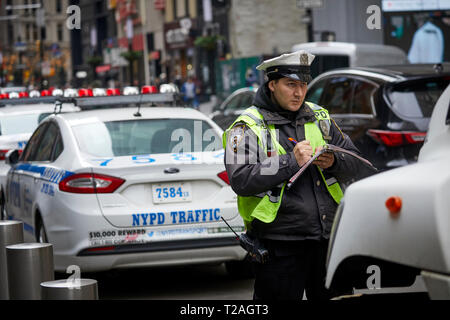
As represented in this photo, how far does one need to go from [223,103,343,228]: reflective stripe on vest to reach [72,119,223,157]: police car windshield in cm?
313

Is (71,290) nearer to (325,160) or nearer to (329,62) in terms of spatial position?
(325,160)

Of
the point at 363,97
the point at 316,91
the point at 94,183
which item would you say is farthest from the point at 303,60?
the point at 316,91

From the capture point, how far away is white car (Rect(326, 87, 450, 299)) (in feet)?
9.64

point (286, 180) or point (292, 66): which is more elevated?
point (292, 66)

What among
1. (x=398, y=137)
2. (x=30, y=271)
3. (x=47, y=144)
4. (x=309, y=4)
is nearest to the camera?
(x=30, y=271)

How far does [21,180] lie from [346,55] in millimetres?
16332

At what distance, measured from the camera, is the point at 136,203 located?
7.32 metres

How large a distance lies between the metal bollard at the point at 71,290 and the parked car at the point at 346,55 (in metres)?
19.9

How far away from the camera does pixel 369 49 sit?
24812mm

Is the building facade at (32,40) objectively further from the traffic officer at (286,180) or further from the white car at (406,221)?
the white car at (406,221)

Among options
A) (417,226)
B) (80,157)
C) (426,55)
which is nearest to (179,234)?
(80,157)

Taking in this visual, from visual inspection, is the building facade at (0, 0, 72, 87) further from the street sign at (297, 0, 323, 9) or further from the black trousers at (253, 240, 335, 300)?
the black trousers at (253, 240, 335, 300)

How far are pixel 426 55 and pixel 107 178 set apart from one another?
2910 cm

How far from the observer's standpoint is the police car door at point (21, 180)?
28.9 feet
